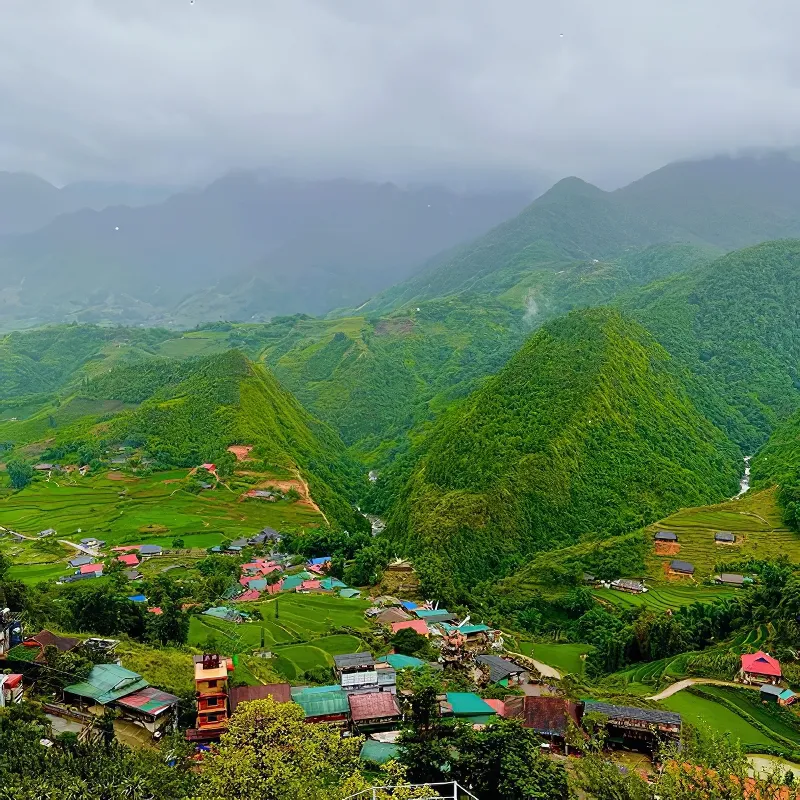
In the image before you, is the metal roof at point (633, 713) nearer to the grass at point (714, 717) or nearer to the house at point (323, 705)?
the grass at point (714, 717)

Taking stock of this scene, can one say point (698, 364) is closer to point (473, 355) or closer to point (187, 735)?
point (473, 355)

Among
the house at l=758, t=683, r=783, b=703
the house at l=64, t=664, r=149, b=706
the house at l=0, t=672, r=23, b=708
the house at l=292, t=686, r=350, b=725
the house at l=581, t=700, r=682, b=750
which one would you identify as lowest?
the house at l=758, t=683, r=783, b=703

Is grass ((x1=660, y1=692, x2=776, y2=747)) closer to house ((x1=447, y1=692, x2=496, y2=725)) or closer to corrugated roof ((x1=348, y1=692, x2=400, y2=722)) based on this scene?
house ((x1=447, y1=692, x2=496, y2=725))

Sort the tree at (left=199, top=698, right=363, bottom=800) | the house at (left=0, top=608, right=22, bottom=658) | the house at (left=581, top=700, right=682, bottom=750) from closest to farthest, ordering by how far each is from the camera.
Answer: the tree at (left=199, top=698, right=363, bottom=800) < the house at (left=0, top=608, right=22, bottom=658) < the house at (left=581, top=700, right=682, bottom=750)

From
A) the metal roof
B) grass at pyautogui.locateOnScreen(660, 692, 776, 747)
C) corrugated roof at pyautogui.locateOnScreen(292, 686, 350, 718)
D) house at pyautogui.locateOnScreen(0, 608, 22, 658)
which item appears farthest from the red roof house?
house at pyautogui.locateOnScreen(0, 608, 22, 658)

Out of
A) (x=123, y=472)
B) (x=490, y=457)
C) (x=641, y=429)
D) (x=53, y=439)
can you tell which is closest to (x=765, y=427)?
(x=641, y=429)

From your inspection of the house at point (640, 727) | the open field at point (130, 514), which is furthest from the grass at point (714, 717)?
the open field at point (130, 514)
